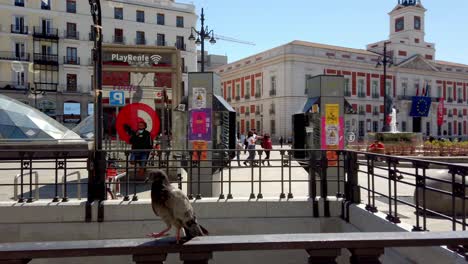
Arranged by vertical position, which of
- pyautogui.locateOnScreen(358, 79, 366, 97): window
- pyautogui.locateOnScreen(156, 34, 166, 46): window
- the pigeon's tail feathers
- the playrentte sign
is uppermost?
pyautogui.locateOnScreen(156, 34, 166, 46): window

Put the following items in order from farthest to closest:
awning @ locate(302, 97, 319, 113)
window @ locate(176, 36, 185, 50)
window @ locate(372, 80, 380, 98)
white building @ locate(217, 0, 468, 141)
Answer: window @ locate(372, 80, 380, 98) → window @ locate(176, 36, 185, 50) → white building @ locate(217, 0, 468, 141) → awning @ locate(302, 97, 319, 113)

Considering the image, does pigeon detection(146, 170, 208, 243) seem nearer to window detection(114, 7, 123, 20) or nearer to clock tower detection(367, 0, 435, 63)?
window detection(114, 7, 123, 20)

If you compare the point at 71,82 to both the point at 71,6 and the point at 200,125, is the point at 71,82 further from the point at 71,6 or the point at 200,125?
the point at 200,125

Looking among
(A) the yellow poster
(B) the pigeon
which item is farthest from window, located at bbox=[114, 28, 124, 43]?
(B) the pigeon

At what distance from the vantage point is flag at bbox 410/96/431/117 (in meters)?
60.0

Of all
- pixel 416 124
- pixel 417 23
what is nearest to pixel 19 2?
pixel 416 124

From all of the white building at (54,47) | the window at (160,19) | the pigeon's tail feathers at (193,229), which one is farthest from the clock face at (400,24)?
the pigeon's tail feathers at (193,229)

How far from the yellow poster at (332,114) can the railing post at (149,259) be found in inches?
262

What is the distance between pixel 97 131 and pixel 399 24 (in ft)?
233

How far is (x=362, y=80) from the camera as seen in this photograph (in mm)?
59375

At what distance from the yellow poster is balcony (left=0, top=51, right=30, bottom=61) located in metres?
46.3

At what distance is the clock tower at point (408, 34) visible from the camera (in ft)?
210

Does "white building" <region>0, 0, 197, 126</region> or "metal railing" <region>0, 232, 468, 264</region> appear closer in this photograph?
"metal railing" <region>0, 232, 468, 264</region>

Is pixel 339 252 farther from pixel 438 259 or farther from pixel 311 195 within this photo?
pixel 311 195
